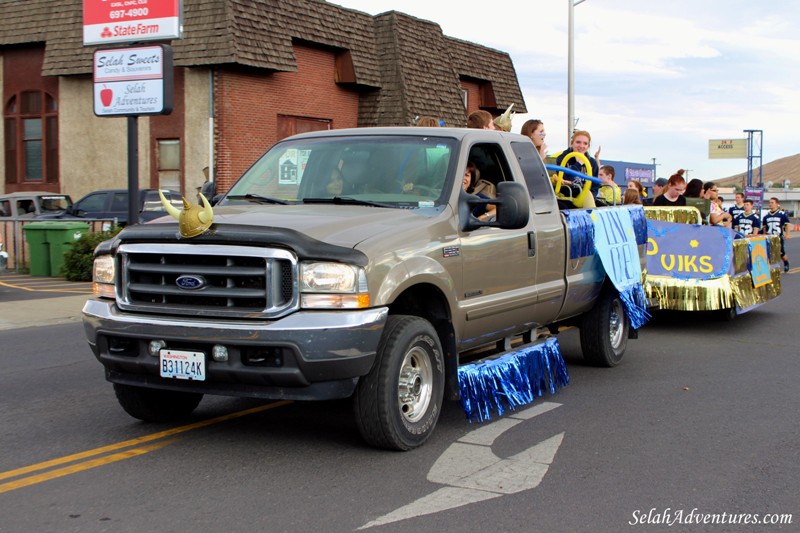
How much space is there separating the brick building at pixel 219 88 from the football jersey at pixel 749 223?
11.8 meters

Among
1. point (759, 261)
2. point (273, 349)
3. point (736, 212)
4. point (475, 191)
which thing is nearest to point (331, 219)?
point (273, 349)

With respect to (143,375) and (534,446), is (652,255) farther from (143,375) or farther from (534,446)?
(143,375)

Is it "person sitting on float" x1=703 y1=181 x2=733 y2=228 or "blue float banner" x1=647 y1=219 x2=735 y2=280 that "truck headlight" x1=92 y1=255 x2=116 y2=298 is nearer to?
"blue float banner" x1=647 y1=219 x2=735 y2=280

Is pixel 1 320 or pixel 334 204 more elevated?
pixel 334 204

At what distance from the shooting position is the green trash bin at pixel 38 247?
18536 millimetres

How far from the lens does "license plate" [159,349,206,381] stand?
5.12m

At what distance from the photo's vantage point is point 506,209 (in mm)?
6027

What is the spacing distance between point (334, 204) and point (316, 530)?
100 inches

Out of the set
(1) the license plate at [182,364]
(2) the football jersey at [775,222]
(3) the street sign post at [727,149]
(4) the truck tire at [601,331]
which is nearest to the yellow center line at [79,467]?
(1) the license plate at [182,364]

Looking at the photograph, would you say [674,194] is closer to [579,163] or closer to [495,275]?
[579,163]

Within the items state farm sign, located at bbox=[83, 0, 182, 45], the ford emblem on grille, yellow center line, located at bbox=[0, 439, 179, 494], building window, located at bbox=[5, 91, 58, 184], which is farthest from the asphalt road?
Answer: building window, located at bbox=[5, 91, 58, 184]

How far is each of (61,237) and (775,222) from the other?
16297 mm

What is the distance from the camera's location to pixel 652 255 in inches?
452

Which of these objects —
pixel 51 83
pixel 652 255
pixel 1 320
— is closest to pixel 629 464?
pixel 652 255
